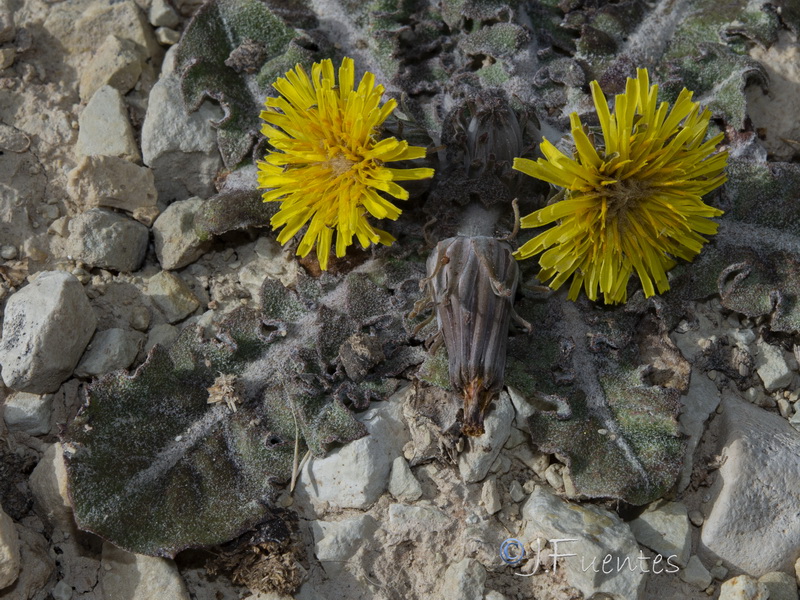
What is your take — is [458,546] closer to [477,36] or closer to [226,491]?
[226,491]

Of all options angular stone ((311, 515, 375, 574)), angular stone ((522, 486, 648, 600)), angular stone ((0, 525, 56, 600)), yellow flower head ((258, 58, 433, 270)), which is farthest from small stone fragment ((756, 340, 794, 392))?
angular stone ((0, 525, 56, 600))

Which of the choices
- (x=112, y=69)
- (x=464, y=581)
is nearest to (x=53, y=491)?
(x=464, y=581)

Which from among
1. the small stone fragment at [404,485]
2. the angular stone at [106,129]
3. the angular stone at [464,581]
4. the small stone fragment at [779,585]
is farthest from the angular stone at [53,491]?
the small stone fragment at [779,585]

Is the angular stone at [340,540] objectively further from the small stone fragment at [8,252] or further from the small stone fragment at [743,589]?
the small stone fragment at [8,252]

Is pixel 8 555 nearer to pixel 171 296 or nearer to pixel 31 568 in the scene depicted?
pixel 31 568

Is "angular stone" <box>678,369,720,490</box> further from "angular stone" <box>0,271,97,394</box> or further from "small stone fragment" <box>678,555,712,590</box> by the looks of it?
"angular stone" <box>0,271,97,394</box>

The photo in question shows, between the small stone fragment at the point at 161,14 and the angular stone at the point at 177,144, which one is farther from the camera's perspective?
the small stone fragment at the point at 161,14
